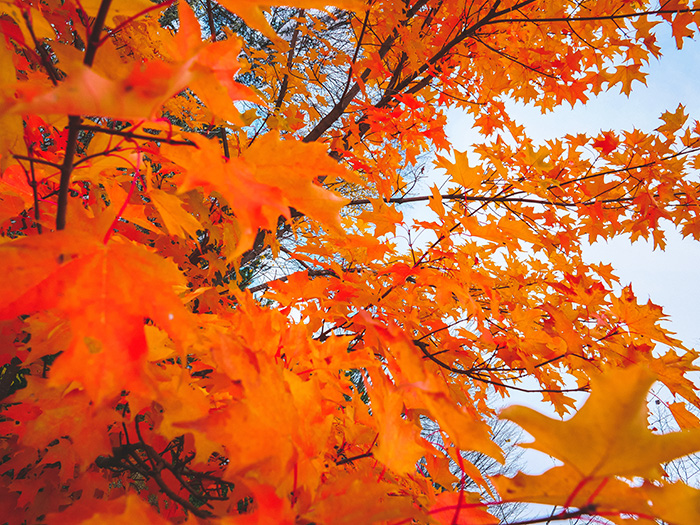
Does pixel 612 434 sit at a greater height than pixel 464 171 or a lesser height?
lesser

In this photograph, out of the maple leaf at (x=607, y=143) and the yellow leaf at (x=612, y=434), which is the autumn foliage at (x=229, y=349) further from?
the maple leaf at (x=607, y=143)

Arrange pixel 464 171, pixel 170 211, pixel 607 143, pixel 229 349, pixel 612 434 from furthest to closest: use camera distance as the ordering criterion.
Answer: pixel 607 143 → pixel 464 171 → pixel 170 211 → pixel 229 349 → pixel 612 434

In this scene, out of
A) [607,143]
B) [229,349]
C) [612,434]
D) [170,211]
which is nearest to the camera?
[612,434]

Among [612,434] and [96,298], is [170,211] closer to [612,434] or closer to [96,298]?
[96,298]

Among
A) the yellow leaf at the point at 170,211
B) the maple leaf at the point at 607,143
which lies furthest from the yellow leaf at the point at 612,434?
the maple leaf at the point at 607,143

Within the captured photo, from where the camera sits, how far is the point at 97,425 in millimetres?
676

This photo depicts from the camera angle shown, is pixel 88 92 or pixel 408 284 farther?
pixel 408 284

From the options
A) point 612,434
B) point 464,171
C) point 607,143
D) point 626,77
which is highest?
point 626,77

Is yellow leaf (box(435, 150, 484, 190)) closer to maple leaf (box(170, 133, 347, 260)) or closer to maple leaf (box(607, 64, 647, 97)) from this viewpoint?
Result: maple leaf (box(170, 133, 347, 260))

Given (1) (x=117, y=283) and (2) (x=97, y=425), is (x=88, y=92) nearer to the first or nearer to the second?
(1) (x=117, y=283)

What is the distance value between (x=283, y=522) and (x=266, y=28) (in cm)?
62

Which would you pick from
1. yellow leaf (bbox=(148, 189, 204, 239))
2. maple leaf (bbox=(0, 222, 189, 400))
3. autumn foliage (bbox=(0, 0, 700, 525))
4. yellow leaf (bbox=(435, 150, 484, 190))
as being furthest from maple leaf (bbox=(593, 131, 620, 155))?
maple leaf (bbox=(0, 222, 189, 400))

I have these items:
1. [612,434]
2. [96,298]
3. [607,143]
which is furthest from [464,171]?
[607,143]

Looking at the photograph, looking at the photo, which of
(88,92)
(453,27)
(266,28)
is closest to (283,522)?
(88,92)
